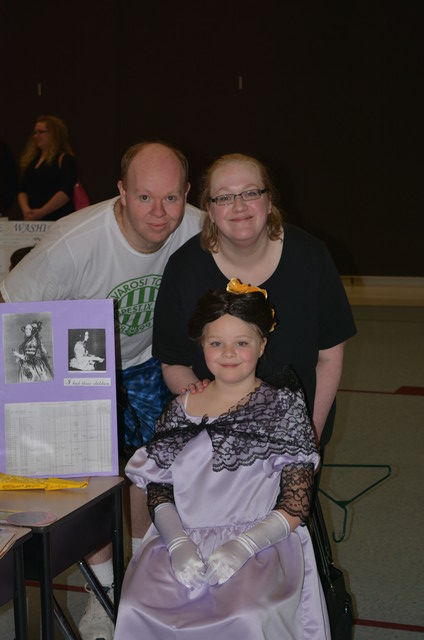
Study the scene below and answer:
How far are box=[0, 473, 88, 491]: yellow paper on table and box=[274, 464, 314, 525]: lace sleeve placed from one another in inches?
19.8

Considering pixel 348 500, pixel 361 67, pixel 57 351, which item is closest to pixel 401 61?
pixel 361 67

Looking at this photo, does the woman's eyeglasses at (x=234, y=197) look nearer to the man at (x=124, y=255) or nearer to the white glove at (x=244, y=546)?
the man at (x=124, y=255)

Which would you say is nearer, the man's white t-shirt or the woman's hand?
the woman's hand

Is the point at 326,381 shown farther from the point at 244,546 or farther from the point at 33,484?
the point at 33,484

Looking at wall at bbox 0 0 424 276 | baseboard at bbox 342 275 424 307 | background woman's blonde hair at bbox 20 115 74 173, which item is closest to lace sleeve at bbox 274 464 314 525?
background woman's blonde hair at bbox 20 115 74 173

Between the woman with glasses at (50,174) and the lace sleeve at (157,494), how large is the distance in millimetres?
5109

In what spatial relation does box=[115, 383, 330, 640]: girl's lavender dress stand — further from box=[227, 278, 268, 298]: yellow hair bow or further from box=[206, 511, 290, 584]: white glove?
box=[227, 278, 268, 298]: yellow hair bow

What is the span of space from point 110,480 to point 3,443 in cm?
29

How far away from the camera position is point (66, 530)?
200cm

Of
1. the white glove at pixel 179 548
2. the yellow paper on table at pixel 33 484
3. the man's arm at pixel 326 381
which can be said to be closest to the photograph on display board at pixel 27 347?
the yellow paper on table at pixel 33 484

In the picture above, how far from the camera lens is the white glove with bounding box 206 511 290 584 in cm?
193

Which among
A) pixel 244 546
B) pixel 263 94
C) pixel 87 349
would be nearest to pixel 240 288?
pixel 87 349

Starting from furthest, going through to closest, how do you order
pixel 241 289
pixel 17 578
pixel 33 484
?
pixel 241 289
pixel 33 484
pixel 17 578
